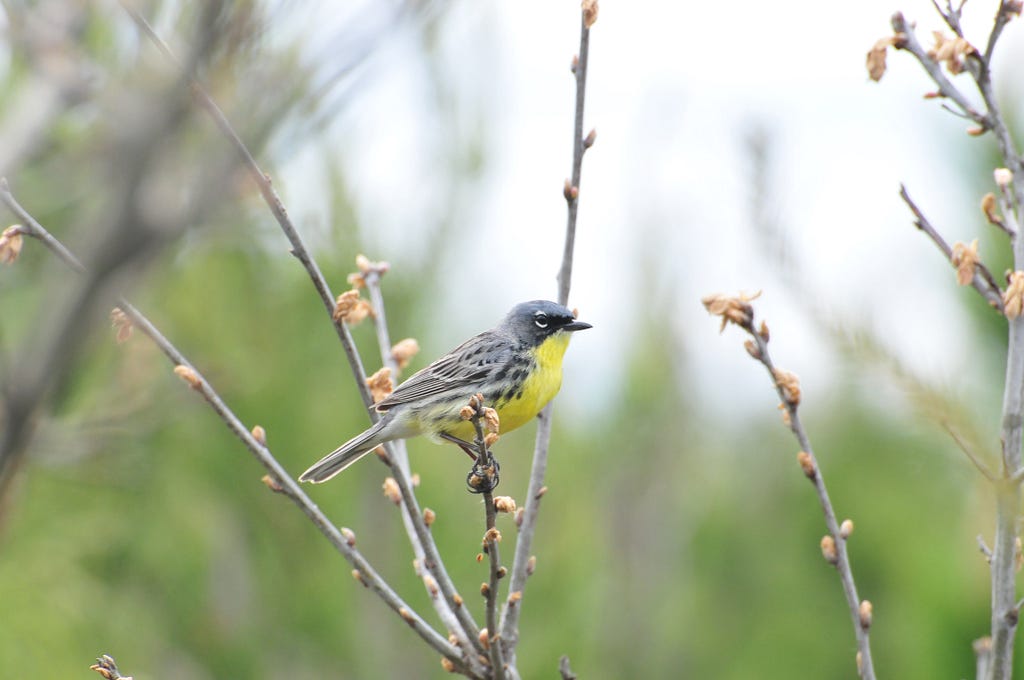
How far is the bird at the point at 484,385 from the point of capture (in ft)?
13.9

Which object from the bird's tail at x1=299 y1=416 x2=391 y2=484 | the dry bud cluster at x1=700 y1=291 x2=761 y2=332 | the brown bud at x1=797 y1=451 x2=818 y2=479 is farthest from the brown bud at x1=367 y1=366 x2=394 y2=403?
the brown bud at x1=797 y1=451 x2=818 y2=479

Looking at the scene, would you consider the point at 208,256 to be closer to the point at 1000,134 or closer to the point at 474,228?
the point at 474,228

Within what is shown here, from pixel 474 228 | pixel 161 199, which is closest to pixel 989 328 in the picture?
pixel 474 228

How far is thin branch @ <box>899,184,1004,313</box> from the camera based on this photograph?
224cm

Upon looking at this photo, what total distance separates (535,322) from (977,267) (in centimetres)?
260

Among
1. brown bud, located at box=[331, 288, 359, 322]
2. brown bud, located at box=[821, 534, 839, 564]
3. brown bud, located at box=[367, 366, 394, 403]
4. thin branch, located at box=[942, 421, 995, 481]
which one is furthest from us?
brown bud, located at box=[367, 366, 394, 403]

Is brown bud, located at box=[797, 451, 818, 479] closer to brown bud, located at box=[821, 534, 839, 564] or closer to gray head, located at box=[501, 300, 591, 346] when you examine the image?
brown bud, located at box=[821, 534, 839, 564]

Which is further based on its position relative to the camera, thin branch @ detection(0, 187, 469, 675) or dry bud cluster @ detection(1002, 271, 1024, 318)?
thin branch @ detection(0, 187, 469, 675)

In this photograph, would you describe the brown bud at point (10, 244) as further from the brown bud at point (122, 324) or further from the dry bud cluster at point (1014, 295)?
the dry bud cluster at point (1014, 295)

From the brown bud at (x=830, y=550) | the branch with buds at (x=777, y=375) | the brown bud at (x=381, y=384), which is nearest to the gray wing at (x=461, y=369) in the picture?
the brown bud at (x=381, y=384)

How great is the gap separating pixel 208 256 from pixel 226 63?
4.53 meters

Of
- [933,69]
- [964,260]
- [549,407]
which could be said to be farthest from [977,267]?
[549,407]

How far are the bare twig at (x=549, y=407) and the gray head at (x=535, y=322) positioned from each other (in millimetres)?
1377

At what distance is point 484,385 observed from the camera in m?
4.56
